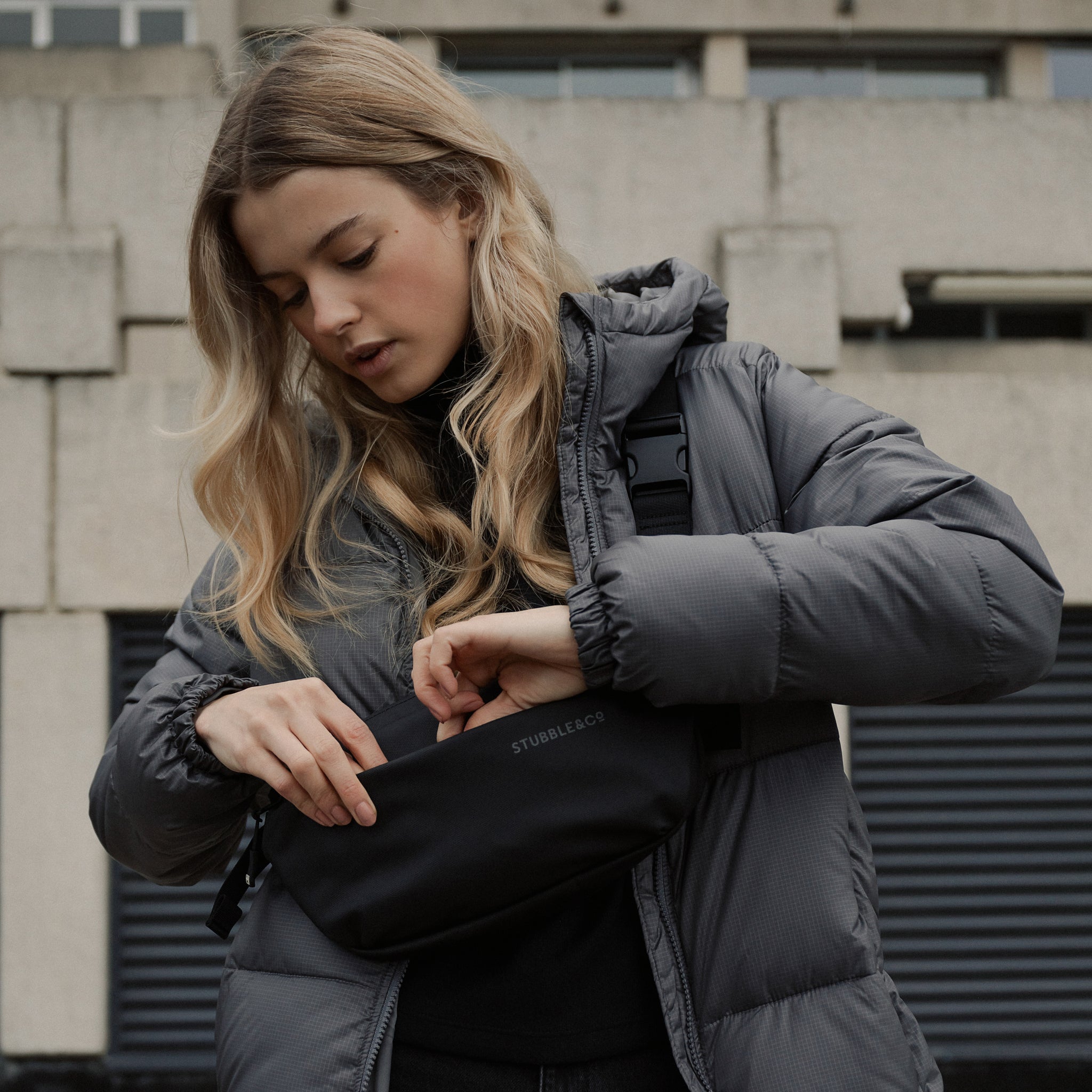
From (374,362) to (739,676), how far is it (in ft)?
2.67

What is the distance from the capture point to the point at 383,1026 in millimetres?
1267

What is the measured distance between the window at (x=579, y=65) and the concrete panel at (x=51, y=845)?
18.5 feet

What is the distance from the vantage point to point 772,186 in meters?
5.36

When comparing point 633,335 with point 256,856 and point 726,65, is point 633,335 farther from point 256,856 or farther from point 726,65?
point 726,65

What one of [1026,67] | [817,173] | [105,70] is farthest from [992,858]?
[105,70]

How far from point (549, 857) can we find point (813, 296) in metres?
4.54

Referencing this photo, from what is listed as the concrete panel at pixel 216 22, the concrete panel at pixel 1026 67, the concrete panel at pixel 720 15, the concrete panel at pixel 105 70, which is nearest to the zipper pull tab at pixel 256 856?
the concrete panel at pixel 105 70

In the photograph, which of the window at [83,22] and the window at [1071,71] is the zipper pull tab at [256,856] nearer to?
the window at [83,22]

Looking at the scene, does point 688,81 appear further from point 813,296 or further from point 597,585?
point 597,585

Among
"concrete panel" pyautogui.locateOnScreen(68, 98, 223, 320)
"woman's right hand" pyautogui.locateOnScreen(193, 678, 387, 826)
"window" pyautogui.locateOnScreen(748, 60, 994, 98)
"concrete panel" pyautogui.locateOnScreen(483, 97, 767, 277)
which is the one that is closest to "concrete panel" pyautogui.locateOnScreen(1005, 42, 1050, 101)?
"window" pyautogui.locateOnScreen(748, 60, 994, 98)

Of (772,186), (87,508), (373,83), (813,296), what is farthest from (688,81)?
(373,83)

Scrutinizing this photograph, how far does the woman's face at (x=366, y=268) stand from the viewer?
1.51m

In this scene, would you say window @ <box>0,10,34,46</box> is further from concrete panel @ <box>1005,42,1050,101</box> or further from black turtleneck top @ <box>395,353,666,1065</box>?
black turtleneck top @ <box>395,353,666,1065</box>

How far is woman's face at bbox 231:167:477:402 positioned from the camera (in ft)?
4.95
